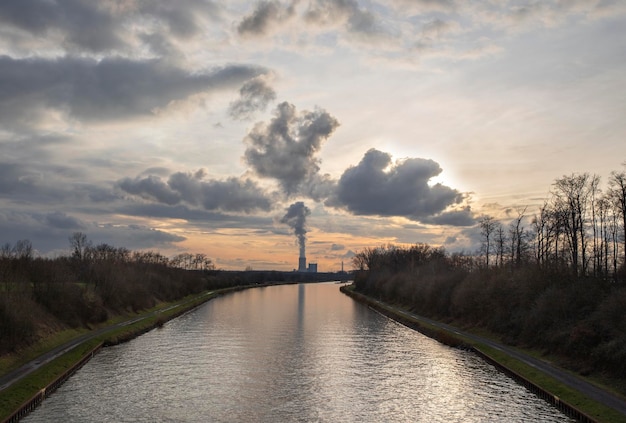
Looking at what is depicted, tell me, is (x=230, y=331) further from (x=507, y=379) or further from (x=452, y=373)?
(x=507, y=379)

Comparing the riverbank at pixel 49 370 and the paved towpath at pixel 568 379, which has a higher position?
the paved towpath at pixel 568 379

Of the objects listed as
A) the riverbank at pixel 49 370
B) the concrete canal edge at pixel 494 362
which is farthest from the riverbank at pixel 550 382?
the riverbank at pixel 49 370

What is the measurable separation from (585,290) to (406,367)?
53.8ft

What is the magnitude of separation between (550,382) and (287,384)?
1821 cm

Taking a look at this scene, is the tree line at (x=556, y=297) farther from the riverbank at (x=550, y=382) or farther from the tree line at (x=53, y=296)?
the tree line at (x=53, y=296)

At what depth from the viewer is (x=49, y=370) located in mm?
Result: 39562

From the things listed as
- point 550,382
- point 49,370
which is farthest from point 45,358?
point 550,382

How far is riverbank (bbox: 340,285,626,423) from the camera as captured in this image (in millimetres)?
30500

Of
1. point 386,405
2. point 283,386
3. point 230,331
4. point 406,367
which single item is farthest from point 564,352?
point 230,331

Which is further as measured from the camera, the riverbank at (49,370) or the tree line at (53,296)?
the tree line at (53,296)

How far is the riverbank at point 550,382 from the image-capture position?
3050 centimetres

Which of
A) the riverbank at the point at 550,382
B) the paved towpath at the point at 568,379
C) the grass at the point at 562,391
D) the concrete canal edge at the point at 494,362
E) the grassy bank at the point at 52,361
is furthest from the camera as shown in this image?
the concrete canal edge at the point at 494,362

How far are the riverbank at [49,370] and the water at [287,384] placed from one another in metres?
0.82

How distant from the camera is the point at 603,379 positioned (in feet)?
118
